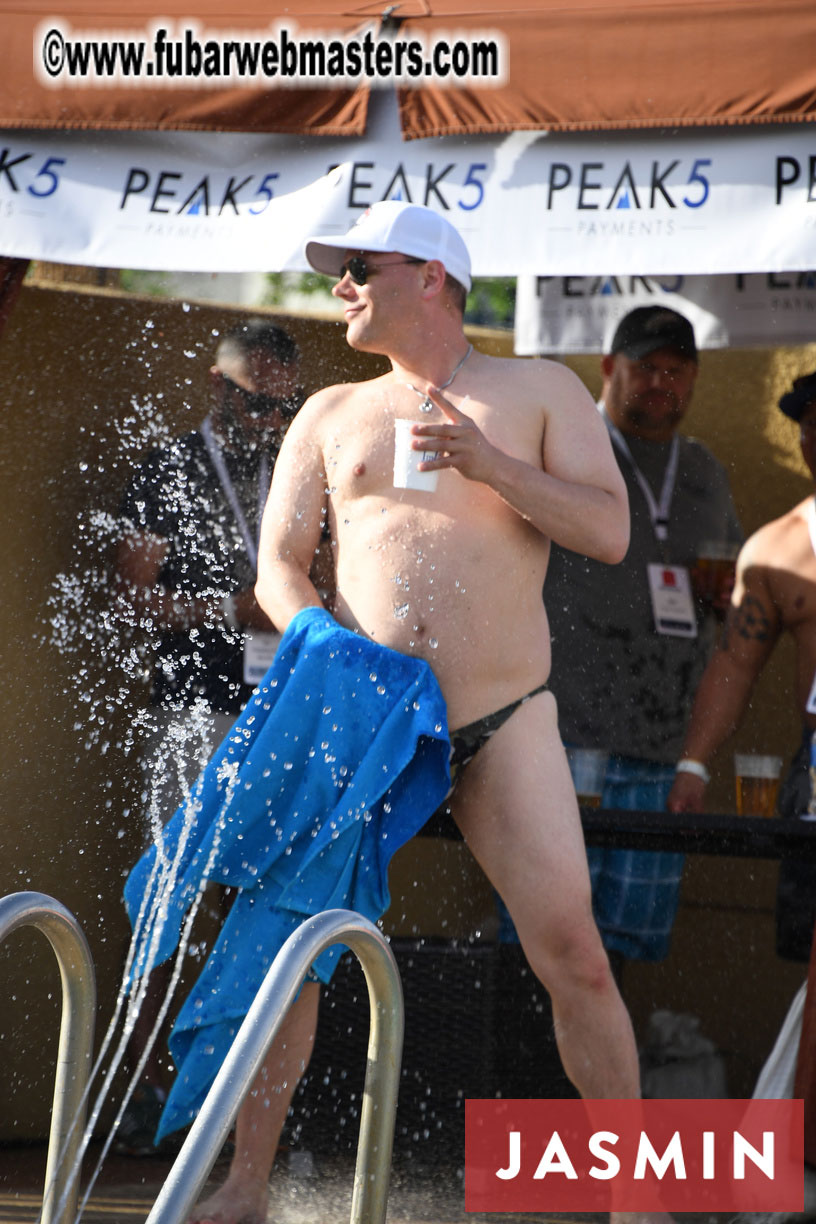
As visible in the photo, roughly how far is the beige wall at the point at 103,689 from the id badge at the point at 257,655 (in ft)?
1.75

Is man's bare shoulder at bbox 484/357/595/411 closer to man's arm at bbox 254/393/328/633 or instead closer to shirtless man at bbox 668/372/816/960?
man's arm at bbox 254/393/328/633

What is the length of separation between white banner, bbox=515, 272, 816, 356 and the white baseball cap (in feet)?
4.38

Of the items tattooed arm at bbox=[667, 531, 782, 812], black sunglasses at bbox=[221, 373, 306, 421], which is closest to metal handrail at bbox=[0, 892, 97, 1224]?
tattooed arm at bbox=[667, 531, 782, 812]

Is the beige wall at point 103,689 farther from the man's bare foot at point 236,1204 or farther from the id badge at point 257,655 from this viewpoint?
the man's bare foot at point 236,1204

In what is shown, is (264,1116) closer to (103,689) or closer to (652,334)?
(103,689)

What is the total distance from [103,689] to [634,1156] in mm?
2282

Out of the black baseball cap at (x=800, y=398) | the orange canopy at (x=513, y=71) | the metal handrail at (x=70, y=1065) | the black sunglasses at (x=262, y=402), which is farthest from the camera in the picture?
the black sunglasses at (x=262, y=402)

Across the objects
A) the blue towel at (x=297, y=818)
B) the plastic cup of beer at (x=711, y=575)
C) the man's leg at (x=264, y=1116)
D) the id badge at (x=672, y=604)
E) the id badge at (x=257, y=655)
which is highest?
the plastic cup of beer at (x=711, y=575)

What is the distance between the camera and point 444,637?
313 centimetres

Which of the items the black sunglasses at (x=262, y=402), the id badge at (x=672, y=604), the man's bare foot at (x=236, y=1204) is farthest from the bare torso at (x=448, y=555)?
the id badge at (x=672, y=604)

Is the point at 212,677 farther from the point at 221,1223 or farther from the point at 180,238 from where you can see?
the point at 221,1223

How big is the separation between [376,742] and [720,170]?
1711 millimetres

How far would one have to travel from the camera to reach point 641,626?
4.65 m

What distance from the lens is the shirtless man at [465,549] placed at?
9.98 feet
